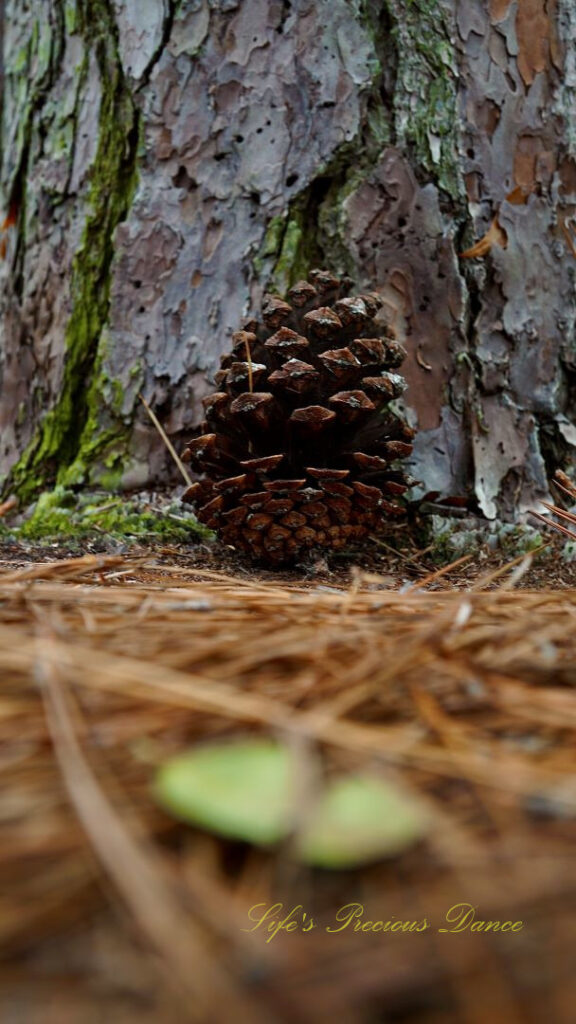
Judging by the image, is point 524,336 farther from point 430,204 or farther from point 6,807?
point 6,807

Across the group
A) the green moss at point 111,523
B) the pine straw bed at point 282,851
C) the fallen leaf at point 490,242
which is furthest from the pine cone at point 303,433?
the pine straw bed at point 282,851

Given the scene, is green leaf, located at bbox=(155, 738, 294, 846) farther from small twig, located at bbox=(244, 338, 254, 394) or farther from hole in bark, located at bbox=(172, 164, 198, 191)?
hole in bark, located at bbox=(172, 164, 198, 191)

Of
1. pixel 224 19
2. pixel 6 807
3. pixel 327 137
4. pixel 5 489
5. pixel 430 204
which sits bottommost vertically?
pixel 5 489

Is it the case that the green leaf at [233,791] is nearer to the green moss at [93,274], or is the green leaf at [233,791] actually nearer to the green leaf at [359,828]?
the green leaf at [359,828]

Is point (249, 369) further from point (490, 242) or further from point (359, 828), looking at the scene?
point (359, 828)

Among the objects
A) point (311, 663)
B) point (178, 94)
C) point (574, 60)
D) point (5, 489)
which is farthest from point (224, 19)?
point (311, 663)

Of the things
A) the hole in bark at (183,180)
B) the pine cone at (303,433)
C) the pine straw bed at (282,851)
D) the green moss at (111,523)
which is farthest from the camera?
the hole in bark at (183,180)

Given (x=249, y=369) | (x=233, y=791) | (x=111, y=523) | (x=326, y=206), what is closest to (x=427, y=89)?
(x=326, y=206)
